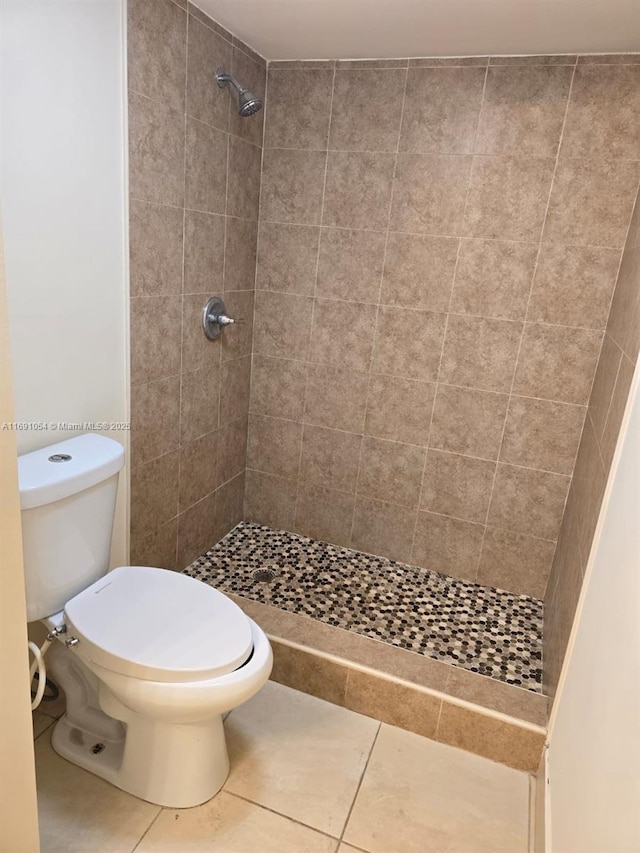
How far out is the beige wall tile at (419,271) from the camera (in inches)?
88.0

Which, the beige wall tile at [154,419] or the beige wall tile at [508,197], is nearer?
the beige wall tile at [154,419]

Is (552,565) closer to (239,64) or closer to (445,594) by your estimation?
(445,594)

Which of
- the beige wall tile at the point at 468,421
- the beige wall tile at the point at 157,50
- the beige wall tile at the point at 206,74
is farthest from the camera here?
the beige wall tile at the point at 468,421

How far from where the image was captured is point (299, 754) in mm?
1727

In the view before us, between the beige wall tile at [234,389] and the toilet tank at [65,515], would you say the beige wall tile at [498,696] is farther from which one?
the beige wall tile at [234,389]

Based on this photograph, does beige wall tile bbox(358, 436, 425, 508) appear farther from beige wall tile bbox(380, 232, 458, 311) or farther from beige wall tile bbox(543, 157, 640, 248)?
beige wall tile bbox(543, 157, 640, 248)

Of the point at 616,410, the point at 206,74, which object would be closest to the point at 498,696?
the point at 616,410

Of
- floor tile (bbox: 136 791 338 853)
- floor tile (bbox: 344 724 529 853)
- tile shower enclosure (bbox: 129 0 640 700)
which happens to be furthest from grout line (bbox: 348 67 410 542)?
floor tile (bbox: 136 791 338 853)

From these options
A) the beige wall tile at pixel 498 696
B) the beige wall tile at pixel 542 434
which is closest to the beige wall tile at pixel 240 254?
the beige wall tile at pixel 542 434

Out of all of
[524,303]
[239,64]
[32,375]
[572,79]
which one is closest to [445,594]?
[524,303]

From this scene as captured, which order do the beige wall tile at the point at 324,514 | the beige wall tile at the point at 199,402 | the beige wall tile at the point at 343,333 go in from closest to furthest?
the beige wall tile at the point at 199,402 < the beige wall tile at the point at 343,333 < the beige wall tile at the point at 324,514

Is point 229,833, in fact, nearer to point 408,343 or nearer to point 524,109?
point 408,343

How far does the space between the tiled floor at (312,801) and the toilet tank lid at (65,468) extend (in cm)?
80

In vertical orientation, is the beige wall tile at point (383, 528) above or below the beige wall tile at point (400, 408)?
below
